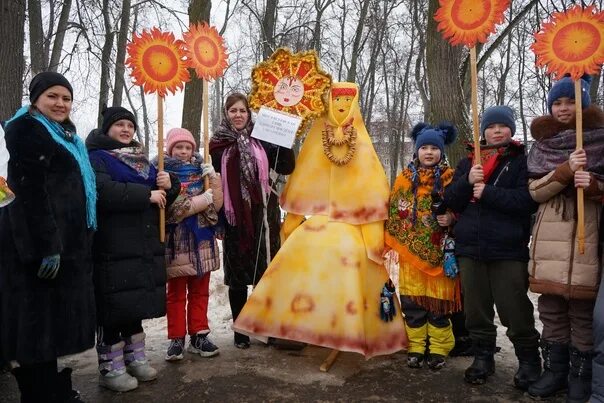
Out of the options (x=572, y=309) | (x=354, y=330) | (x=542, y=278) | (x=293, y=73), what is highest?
(x=293, y=73)

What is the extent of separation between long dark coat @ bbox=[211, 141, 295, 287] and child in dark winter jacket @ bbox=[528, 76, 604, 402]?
193cm

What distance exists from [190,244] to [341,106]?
1581 millimetres

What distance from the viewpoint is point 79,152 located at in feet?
9.98

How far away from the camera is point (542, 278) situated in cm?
311

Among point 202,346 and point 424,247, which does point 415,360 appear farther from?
point 202,346

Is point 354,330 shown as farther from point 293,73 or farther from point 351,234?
point 293,73

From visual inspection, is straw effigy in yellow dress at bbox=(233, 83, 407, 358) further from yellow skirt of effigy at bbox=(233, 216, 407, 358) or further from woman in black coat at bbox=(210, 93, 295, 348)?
woman in black coat at bbox=(210, 93, 295, 348)

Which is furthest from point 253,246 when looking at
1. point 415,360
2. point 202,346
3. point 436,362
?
point 436,362

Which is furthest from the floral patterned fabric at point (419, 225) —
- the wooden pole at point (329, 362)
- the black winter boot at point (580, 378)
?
the black winter boot at point (580, 378)

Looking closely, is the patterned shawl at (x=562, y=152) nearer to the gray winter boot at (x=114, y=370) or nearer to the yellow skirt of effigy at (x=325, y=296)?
the yellow skirt of effigy at (x=325, y=296)

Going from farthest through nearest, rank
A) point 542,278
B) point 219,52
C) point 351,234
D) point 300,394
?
1. point 219,52
2. point 351,234
3. point 300,394
4. point 542,278

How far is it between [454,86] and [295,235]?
2.83 meters

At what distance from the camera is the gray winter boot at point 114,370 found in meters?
3.39

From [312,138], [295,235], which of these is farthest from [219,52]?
[295,235]
